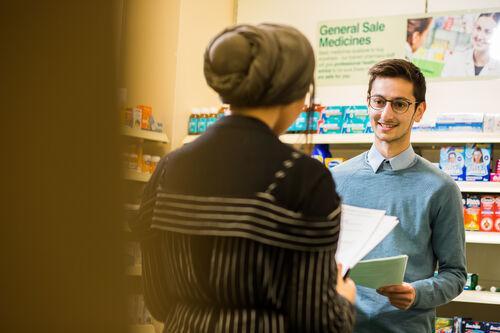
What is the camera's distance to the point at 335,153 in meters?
5.19

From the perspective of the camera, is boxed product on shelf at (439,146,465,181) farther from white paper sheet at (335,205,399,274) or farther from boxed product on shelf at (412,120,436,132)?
white paper sheet at (335,205,399,274)

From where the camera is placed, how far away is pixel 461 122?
434 cm

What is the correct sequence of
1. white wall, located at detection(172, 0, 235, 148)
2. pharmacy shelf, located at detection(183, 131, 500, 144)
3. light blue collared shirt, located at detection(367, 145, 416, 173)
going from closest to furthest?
light blue collared shirt, located at detection(367, 145, 416, 173), pharmacy shelf, located at detection(183, 131, 500, 144), white wall, located at detection(172, 0, 235, 148)

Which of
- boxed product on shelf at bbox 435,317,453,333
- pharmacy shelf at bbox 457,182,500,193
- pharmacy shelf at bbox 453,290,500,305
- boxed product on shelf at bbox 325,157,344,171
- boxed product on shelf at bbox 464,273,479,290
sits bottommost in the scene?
boxed product on shelf at bbox 435,317,453,333

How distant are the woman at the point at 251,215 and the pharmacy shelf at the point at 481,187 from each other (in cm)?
348

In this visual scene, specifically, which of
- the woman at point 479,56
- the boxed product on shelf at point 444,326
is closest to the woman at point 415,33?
the woman at point 479,56

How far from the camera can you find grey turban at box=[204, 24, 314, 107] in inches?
37.1

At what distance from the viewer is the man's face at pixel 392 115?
224 cm

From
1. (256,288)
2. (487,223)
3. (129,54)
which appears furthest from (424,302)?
(487,223)

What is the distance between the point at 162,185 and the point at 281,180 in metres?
0.22

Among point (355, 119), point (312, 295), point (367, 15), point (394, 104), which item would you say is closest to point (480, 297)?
point (355, 119)

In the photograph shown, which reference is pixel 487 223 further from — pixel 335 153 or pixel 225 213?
pixel 225 213

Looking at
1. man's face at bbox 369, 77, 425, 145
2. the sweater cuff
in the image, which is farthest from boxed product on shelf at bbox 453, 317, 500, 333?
the sweater cuff

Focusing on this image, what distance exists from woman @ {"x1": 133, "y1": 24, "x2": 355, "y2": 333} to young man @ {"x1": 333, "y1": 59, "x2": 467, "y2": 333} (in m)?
0.99
